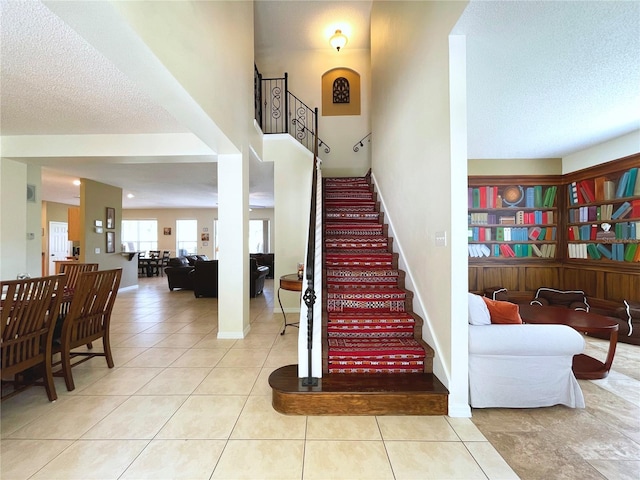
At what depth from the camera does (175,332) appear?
3867 millimetres

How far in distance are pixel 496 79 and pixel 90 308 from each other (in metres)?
4.40

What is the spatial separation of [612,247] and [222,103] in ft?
18.6

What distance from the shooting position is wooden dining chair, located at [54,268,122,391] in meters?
2.30

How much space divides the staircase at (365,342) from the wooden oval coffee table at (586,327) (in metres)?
1.36

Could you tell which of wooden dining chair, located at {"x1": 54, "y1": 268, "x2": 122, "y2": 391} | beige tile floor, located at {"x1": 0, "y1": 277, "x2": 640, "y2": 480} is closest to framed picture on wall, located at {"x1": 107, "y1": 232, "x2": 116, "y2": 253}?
wooden dining chair, located at {"x1": 54, "y1": 268, "x2": 122, "y2": 391}

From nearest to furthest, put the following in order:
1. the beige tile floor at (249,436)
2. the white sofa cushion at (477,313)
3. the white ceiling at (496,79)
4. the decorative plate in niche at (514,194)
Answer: the beige tile floor at (249,436), the white ceiling at (496,79), the white sofa cushion at (477,313), the decorative plate in niche at (514,194)

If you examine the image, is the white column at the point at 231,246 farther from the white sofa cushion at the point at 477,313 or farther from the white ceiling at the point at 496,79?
the white sofa cushion at the point at 477,313

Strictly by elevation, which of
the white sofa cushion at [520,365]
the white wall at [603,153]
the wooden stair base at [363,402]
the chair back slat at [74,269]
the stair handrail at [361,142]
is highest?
the stair handrail at [361,142]

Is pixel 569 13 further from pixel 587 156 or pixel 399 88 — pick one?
pixel 587 156

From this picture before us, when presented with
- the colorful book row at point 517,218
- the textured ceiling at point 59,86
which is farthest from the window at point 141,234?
the colorful book row at point 517,218

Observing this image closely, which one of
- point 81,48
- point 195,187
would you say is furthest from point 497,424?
point 195,187

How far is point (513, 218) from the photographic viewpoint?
4.82 meters

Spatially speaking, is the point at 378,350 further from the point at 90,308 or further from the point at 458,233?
the point at 90,308

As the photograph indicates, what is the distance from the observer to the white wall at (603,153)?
11.9 feet
